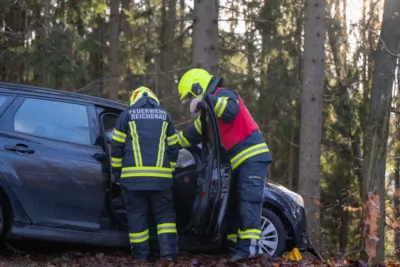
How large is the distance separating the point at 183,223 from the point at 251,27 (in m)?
13.3

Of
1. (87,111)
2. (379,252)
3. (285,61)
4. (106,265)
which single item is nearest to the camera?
(106,265)

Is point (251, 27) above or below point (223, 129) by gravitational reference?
above

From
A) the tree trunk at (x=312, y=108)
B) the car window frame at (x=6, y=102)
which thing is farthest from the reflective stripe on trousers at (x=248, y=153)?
the tree trunk at (x=312, y=108)

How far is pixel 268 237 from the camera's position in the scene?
21.4 ft

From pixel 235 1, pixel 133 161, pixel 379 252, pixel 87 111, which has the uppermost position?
pixel 235 1

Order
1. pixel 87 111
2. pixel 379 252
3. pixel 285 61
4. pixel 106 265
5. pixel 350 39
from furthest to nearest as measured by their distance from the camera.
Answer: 1. pixel 285 61
2. pixel 350 39
3. pixel 379 252
4. pixel 87 111
5. pixel 106 265

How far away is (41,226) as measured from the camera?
Answer: 5699 millimetres

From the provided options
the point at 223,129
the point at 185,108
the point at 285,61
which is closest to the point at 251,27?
the point at 285,61

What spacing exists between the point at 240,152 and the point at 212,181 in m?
0.47

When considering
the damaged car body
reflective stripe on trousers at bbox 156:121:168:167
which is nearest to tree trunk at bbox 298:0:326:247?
the damaged car body

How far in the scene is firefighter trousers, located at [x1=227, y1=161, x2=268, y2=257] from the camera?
19.7ft

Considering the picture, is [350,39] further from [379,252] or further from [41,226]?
[41,226]

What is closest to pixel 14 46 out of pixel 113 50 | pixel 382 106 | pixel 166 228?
pixel 113 50

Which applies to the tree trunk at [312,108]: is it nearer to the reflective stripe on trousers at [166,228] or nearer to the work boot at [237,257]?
the work boot at [237,257]
